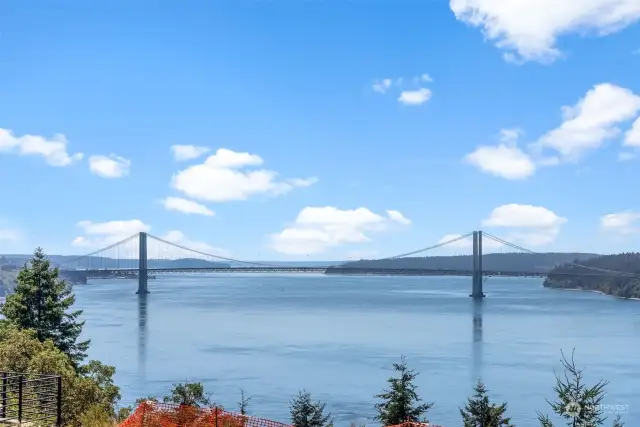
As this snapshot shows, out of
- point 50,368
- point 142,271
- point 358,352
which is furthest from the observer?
point 142,271

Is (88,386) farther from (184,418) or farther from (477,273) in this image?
(477,273)

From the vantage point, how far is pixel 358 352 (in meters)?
51.4

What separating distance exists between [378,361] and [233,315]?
140ft

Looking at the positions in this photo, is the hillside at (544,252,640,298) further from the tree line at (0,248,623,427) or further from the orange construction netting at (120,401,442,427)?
the orange construction netting at (120,401,442,427)

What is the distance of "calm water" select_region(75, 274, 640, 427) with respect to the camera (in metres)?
34.8

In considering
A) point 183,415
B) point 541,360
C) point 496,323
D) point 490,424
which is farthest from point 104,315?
point 183,415

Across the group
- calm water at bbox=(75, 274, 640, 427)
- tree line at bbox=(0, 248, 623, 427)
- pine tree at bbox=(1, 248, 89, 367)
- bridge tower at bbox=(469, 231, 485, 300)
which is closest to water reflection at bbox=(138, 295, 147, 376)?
calm water at bbox=(75, 274, 640, 427)

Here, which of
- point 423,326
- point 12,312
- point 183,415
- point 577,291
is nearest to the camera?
point 183,415

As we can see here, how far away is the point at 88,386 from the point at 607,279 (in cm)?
13944

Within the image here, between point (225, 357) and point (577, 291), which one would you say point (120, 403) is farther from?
point (577, 291)

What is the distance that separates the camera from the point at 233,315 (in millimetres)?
86500

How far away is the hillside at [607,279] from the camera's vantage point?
126562mm

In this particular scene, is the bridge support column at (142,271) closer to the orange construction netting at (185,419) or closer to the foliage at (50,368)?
the foliage at (50,368)

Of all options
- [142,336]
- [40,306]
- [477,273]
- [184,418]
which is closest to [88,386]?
[184,418]
